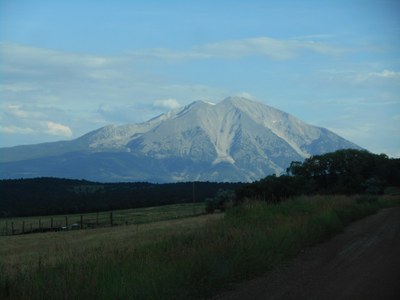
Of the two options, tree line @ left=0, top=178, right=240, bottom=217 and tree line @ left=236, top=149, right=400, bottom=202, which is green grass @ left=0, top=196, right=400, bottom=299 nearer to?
tree line @ left=236, top=149, right=400, bottom=202

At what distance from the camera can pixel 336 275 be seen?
41.2ft

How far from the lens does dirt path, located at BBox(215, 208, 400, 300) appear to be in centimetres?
1071

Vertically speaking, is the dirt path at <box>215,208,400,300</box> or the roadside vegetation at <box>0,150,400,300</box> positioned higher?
the roadside vegetation at <box>0,150,400,300</box>

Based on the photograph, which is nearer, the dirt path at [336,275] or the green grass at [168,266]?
the green grass at [168,266]

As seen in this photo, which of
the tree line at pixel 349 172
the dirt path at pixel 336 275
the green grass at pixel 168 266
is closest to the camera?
the green grass at pixel 168 266

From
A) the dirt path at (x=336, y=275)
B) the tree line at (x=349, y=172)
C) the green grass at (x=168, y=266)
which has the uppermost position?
the tree line at (x=349, y=172)

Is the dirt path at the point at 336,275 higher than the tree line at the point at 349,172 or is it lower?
lower

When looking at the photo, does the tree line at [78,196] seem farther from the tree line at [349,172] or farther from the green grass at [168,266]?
the green grass at [168,266]

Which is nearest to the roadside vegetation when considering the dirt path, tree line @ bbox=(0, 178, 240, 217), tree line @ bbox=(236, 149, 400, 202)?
the dirt path

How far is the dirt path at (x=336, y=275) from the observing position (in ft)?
35.1

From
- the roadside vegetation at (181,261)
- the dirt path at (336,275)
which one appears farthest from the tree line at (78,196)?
the dirt path at (336,275)

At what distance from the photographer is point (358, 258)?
1505 cm

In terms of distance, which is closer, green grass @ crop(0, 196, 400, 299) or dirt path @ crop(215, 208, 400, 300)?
green grass @ crop(0, 196, 400, 299)

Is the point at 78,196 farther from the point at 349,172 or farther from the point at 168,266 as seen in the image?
the point at 168,266
